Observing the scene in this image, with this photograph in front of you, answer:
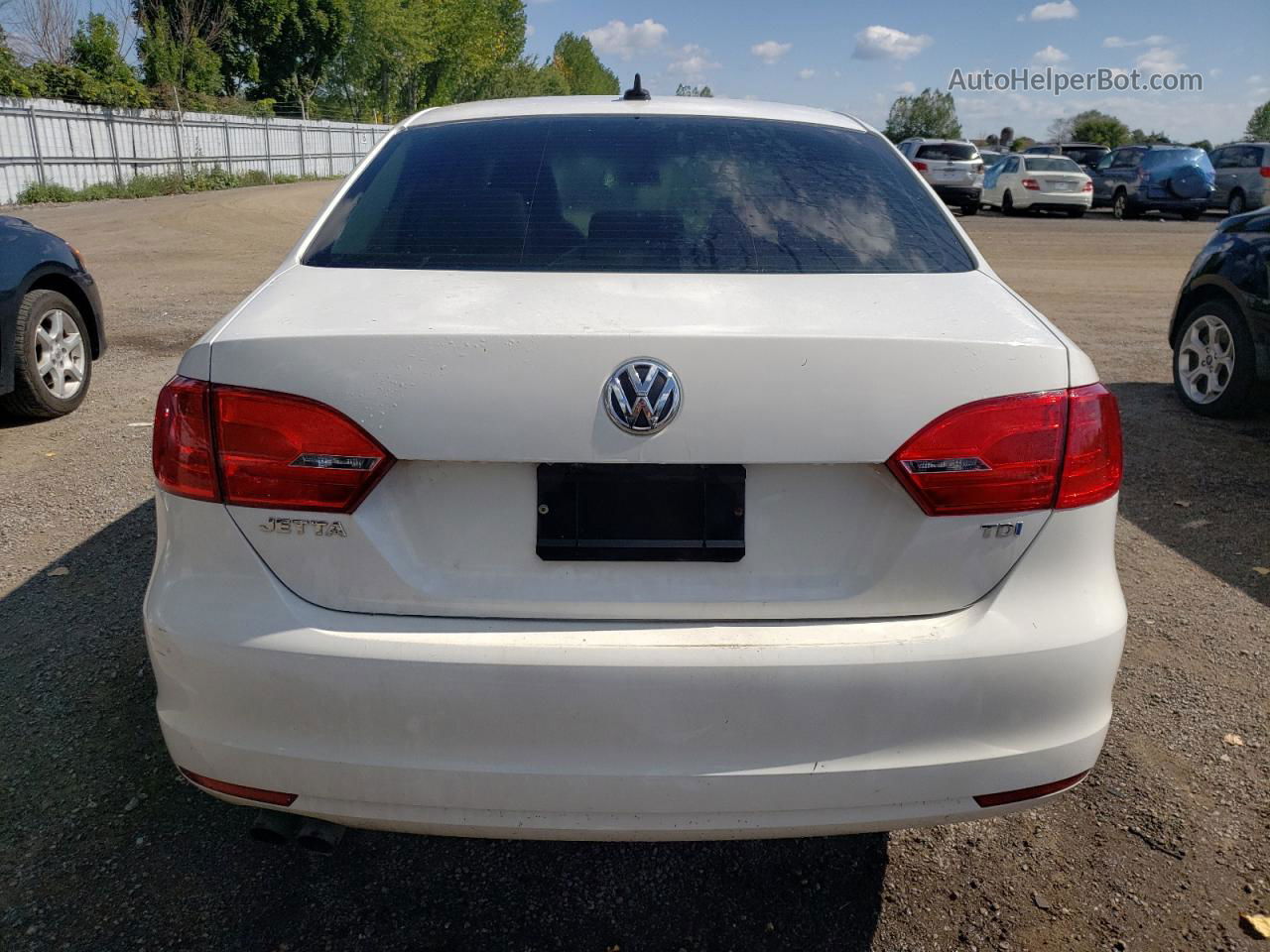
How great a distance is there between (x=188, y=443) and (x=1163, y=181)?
28557 mm

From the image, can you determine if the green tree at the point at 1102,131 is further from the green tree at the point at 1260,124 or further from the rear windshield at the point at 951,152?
the rear windshield at the point at 951,152

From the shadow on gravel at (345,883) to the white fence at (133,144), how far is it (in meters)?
19.9

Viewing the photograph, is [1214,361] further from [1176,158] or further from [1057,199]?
[1176,158]

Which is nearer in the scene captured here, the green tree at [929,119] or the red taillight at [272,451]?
the red taillight at [272,451]

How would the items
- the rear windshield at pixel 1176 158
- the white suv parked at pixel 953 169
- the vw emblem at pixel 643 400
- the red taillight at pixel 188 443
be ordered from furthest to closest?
1. the white suv parked at pixel 953 169
2. the rear windshield at pixel 1176 158
3. the red taillight at pixel 188 443
4. the vw emblem at pixel 643 400

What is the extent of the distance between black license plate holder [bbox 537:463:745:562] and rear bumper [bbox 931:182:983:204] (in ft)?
88.6

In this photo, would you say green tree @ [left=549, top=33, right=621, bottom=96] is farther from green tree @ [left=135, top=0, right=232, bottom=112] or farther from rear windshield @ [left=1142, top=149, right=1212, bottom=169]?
rear windshield @ [left=1142, top=149, right=1212, bottom=169]

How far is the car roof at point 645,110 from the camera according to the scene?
2994mm

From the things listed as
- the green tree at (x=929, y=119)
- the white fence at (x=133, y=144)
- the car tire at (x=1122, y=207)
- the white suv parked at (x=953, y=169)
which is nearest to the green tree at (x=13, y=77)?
the white fence at (x=133, y=144)

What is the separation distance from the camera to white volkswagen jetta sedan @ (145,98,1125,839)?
1.83m

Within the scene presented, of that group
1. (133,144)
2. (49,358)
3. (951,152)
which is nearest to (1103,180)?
(951,152)

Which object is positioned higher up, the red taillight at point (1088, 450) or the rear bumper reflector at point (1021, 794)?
the red taillight at point (1088, 450)

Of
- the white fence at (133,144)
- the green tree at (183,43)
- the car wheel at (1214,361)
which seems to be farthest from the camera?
the green tree at (183,43)

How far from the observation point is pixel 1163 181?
84.9 feet
